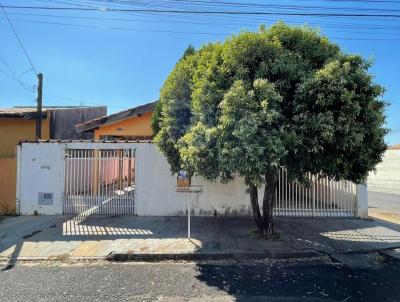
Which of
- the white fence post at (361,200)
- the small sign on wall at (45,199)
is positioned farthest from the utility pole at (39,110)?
the white fence post at (361,200)

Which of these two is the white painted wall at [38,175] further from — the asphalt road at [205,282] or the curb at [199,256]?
the curb at [199,256]

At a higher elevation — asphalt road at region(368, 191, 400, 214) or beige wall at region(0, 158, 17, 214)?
beige wall at region(0, 158, 17, 214)

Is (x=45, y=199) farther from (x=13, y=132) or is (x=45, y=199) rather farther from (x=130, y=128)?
(x=13, y=132)

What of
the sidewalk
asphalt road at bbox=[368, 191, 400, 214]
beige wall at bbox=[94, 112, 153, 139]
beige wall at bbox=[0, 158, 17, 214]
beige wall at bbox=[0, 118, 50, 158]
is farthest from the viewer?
beige wall at bbox=[0, 118, 50, 158]

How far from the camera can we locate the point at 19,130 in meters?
17.0

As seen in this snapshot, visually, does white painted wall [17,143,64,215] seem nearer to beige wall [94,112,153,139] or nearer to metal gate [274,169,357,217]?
beige wall [94,112,153,139]

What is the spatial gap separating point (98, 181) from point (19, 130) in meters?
8.12

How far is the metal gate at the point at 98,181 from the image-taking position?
11312 millimetres

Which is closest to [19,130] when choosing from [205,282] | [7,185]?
[7,185]

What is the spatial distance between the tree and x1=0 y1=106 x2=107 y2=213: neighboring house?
716 centimetres

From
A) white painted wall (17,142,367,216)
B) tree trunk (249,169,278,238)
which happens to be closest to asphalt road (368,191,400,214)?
white painted wall (17,142,367,216)

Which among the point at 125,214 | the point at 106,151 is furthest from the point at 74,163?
the point at 125,214

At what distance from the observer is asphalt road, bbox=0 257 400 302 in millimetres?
5070

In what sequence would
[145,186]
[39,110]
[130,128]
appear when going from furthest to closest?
[130,128]
[39,110]
[145,186]
